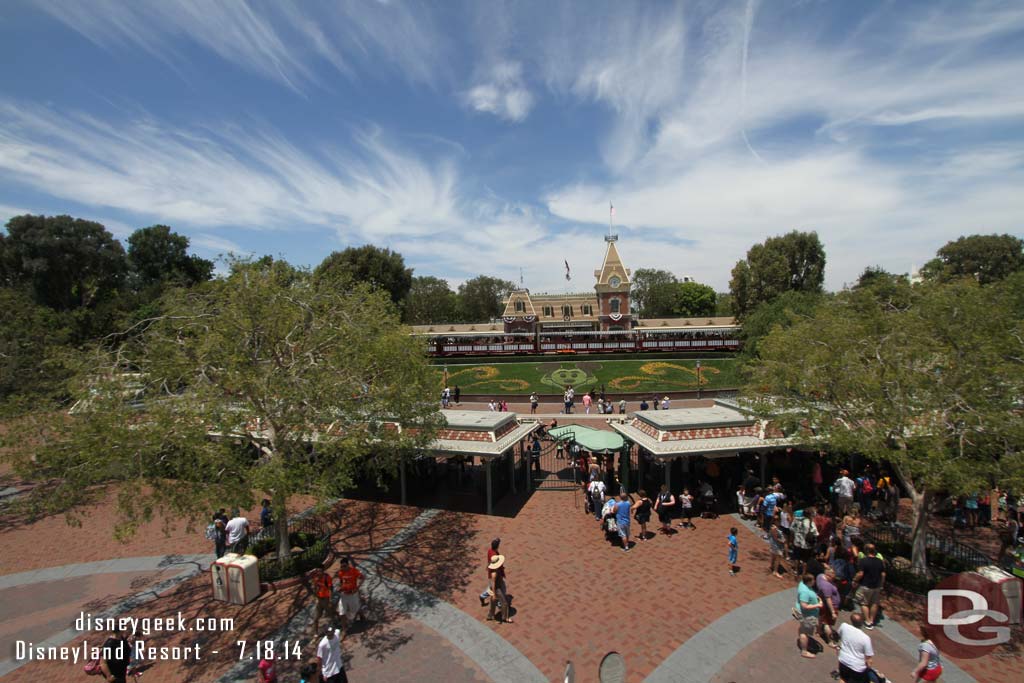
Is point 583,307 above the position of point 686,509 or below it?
above

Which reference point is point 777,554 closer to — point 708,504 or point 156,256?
point 708,504

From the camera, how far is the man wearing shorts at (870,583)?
910cm

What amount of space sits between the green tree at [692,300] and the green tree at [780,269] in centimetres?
3791

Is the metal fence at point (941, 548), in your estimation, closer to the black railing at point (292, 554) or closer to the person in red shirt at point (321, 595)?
the person in red shirt at point (321, 595)

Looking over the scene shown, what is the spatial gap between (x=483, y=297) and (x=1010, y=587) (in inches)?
3187

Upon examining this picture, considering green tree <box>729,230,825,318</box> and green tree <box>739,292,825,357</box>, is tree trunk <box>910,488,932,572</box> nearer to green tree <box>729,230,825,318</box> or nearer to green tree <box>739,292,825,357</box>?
green tree <box>739,292,825,357</box>

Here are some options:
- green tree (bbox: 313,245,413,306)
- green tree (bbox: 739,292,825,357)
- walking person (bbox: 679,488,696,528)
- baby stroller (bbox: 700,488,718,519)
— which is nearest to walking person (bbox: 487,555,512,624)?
walking person (bbox: 679,488,696,528)

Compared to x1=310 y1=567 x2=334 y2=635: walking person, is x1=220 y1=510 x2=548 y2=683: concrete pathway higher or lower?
lower

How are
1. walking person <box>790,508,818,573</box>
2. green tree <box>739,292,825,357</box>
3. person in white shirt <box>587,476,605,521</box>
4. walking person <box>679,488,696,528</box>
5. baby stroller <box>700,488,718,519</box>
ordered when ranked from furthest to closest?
green tree <box>739,292,825,357</box>, baby stroller <box>700,488,718,519</box>, person in white shirt <box>587,476,605,521</box>, walking person <box>679,488,696,528</box>, walking person <box>790,508,818,573</box>

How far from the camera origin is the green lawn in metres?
36.3

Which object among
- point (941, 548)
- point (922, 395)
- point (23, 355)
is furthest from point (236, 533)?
point (941, 548)

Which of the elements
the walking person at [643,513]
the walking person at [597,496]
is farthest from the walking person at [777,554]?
the walking person at [597,496]

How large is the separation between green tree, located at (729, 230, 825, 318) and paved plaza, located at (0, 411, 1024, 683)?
4241 centimetres

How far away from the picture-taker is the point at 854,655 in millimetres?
7008
